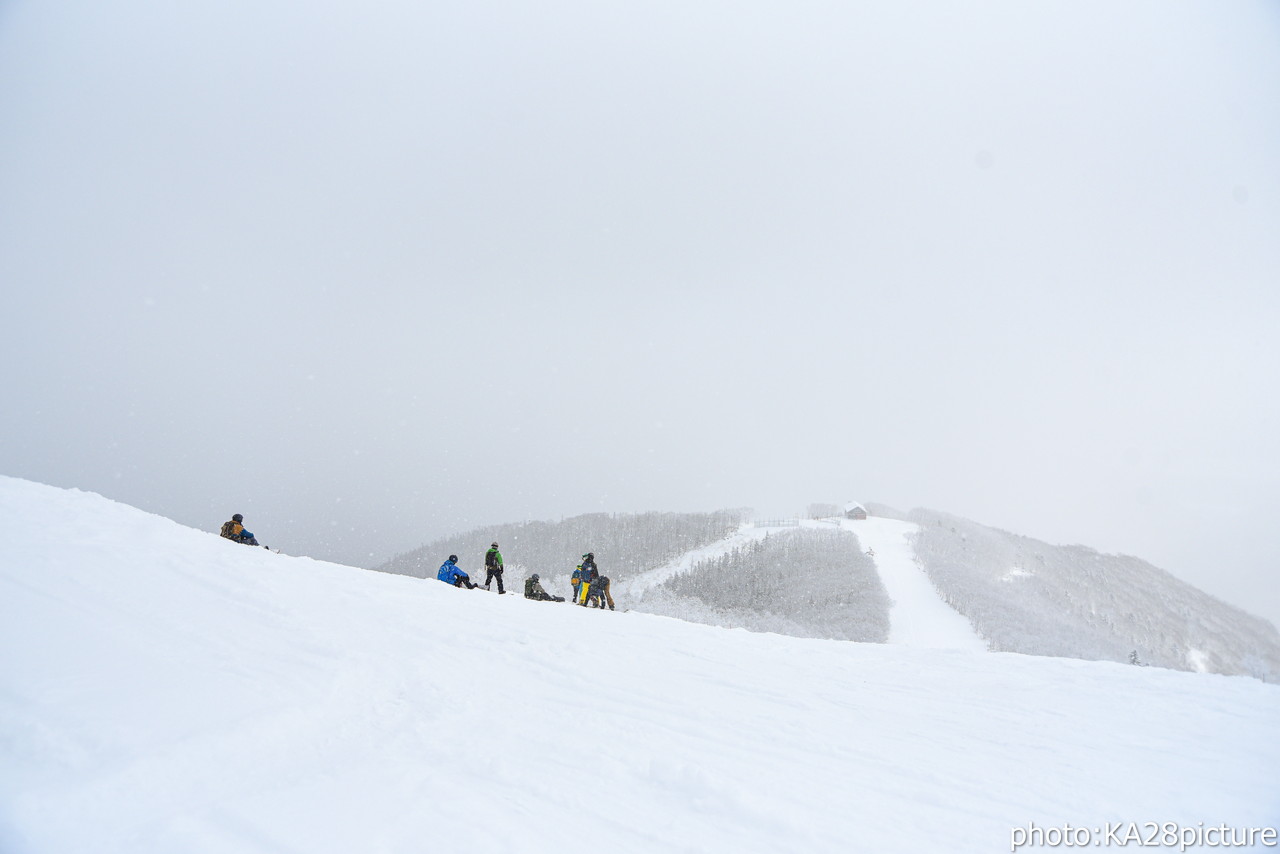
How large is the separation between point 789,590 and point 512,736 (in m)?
61.5

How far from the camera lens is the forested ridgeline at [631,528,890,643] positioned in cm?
4711

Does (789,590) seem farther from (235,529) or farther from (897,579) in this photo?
(235,529)

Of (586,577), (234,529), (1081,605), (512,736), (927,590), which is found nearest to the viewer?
(512,736)

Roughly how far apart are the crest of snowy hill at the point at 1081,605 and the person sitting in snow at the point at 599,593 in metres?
36.4

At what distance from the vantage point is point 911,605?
49.6 meters

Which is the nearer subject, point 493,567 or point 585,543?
point 493,567

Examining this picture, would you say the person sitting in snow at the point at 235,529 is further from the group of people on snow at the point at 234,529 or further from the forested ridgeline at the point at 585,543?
the forested ridgeline at the point at 585,543

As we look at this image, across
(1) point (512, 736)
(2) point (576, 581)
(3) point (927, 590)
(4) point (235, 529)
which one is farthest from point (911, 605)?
(1) point (512, 736)

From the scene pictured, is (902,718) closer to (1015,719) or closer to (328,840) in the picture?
(1015,719)

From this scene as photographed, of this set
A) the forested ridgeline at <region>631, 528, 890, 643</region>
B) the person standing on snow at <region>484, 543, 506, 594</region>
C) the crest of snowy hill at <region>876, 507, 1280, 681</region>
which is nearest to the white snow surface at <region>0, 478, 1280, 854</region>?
the person standing on snow at <region>484, 543, 506, 594</region>

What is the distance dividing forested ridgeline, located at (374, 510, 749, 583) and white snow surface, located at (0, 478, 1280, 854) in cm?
8552

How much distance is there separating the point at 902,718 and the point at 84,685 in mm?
7706

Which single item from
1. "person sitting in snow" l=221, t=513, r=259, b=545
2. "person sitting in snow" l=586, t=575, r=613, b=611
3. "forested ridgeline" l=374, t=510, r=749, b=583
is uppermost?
"person sitting in snow" l=221, t=513, r=259, b=545

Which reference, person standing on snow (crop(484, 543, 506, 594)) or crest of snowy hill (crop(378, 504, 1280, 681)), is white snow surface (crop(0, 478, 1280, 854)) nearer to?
person standing on snow (crop(484, 543, 506, 594))
